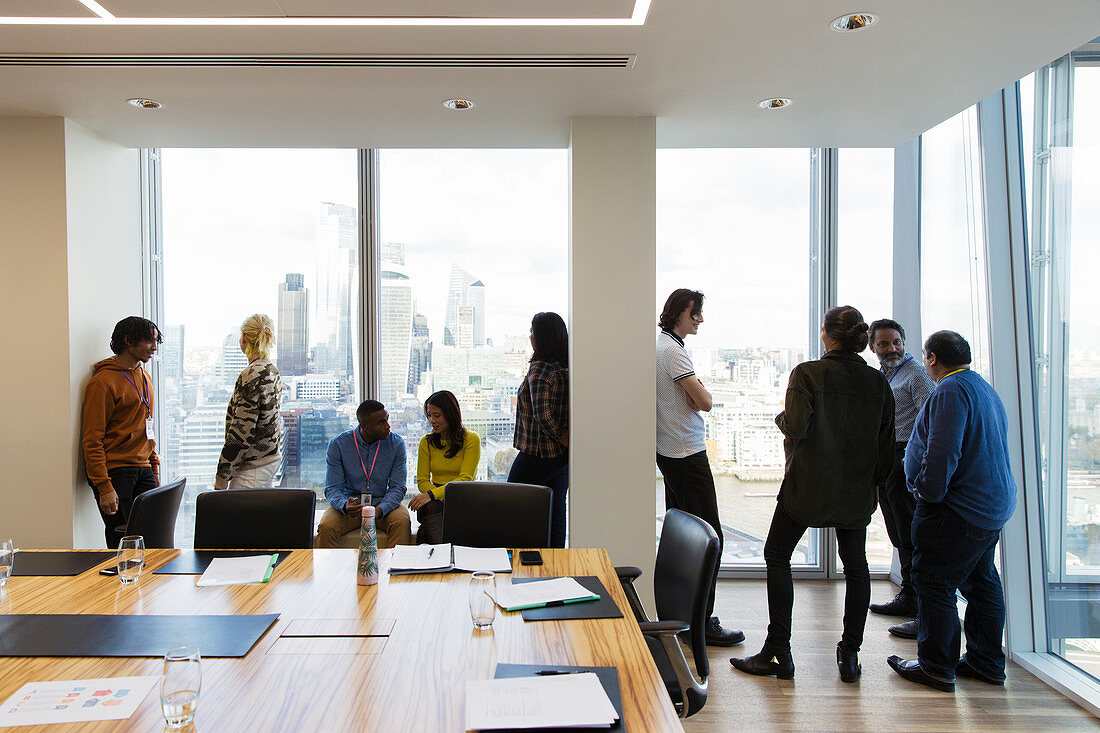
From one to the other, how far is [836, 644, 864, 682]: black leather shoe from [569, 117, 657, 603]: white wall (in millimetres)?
1226

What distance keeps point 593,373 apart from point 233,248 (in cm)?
286

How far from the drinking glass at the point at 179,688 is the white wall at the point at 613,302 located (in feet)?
9.13

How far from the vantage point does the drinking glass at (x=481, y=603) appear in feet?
6.75

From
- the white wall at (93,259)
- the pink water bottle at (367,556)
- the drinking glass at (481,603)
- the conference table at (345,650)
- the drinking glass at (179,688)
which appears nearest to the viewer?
the drinking glass at (179,688)

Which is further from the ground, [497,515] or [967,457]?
[967,457]

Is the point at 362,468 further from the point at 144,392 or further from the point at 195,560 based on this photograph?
the point at 195,560

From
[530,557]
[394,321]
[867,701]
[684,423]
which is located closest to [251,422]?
[394,321]

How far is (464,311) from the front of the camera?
5.23 metres

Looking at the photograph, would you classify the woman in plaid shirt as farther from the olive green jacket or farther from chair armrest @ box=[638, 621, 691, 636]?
chair armrest @ box=[638, 621, 691, 636]

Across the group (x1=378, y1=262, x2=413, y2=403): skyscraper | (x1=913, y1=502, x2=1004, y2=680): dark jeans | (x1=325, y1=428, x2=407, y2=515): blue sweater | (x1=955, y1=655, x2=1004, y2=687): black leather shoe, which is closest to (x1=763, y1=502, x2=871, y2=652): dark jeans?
(x1=913, y1=502, x2=1004, y2=680): dark jeans

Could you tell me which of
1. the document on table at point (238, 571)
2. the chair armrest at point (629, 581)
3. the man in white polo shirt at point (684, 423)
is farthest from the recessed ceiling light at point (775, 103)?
the document on table at point (238, 571)

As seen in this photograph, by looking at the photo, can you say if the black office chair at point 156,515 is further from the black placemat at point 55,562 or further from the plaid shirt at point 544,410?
the plaid shirt at point 544,410

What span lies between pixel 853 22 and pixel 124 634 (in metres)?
3.32

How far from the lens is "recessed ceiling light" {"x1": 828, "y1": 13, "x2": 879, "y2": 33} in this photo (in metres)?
2.91
